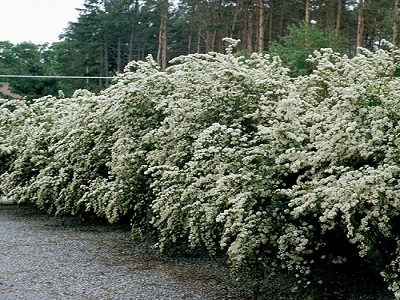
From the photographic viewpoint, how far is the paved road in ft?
15.3

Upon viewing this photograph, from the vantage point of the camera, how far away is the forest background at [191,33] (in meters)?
20.5

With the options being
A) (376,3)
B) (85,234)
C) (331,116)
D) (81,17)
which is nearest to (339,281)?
(331,116)

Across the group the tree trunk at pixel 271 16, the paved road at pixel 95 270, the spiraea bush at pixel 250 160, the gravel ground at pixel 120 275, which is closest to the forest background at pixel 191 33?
the tree trunk at pixel 271 16

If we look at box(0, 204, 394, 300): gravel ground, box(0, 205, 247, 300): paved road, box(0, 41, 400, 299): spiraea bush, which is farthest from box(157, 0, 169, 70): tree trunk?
box(0, 204, 394, 300): gravel ground

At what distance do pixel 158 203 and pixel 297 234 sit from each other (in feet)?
5.23

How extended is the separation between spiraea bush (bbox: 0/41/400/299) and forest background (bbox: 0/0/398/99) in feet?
36.6

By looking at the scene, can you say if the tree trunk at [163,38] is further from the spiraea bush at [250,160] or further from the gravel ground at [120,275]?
the gravel ground at [120,275]

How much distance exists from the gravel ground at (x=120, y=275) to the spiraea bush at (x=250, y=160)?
235 mm

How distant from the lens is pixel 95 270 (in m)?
5.39

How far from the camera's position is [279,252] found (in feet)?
13.6

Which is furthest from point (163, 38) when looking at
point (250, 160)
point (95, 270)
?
point (250, 160)

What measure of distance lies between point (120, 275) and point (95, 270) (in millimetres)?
323

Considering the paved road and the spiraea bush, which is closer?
the spiraea bush

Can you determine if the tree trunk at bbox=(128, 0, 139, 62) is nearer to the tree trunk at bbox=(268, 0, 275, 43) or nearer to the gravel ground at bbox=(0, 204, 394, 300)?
the tree trunk at bbox=(268, 0, 275, 43)
